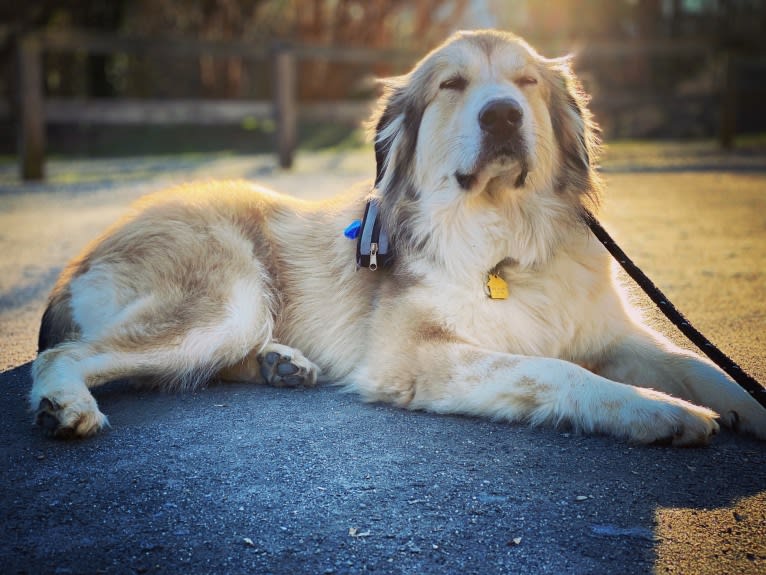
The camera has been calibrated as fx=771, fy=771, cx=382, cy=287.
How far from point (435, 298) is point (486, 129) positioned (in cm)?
81

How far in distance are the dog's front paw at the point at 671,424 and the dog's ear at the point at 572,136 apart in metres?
1.24

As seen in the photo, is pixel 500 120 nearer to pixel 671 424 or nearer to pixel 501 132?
pixel 501 132

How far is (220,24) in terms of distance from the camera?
84.6 feet

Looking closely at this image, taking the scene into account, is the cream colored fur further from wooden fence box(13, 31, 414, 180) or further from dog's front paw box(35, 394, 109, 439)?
wooden fence box(13, 31, 414, 180)

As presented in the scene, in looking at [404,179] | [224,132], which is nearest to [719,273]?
[404,179]

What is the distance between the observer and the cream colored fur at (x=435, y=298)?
3.34 metres

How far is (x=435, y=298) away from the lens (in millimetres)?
3611

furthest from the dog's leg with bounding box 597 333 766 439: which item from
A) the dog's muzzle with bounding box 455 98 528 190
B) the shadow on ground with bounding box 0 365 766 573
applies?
the dog's muzzle with bounding box 455 98 528 190

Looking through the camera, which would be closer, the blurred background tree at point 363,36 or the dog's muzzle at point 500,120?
the dog's muzzle at point 500,120

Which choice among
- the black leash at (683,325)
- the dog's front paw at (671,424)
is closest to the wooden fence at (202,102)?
the black leash at (683,325)

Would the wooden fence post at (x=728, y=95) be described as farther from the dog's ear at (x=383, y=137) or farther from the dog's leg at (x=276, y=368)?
the dog's leg at (x=276, y=368)

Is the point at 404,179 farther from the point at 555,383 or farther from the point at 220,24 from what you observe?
the point at 220,24

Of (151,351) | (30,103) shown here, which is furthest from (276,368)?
(30,103)

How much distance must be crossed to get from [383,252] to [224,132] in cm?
2070
